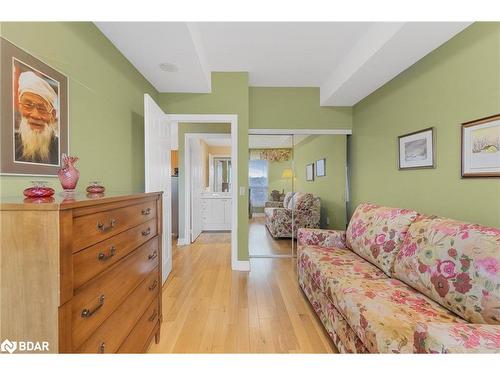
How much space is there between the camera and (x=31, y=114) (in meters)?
1.25

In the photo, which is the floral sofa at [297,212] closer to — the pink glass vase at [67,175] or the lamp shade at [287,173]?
the lamp shade at [287,173]

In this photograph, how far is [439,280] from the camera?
142cm

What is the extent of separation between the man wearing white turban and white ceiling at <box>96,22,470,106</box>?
0.87m

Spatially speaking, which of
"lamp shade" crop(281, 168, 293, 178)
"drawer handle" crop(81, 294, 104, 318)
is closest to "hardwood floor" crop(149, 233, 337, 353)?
"drawer handle" crop(81, 294, 104, 318)

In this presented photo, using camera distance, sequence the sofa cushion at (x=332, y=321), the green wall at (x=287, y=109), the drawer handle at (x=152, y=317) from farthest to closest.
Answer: the green wall at (x=287, y=109)
the drawer handle at (x=152, y=317)
the sofa cushion at (x=332, y=321)

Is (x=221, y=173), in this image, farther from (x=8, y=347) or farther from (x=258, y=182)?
(x=8, y=347)

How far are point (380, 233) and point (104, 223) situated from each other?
6.85ft

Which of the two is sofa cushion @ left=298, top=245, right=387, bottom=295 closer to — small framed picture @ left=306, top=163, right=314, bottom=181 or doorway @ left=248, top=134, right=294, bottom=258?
doorway @ left=248, top=134, right=294, bottom=258

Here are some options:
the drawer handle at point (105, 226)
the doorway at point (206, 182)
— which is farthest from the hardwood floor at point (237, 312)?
the doorway at point (206, 182)

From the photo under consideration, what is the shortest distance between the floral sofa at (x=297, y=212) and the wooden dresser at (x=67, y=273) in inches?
123

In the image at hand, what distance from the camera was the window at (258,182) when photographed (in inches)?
154

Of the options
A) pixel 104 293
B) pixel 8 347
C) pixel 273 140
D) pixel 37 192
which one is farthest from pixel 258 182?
pixel 8 347
